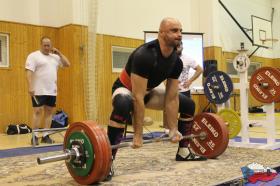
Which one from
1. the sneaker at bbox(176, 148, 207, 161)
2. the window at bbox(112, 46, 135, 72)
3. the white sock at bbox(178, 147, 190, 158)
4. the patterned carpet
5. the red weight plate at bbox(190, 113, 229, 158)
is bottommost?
the patterned carpet

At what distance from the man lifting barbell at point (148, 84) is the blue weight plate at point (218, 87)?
1.22 metres

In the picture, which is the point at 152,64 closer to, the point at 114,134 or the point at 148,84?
the point at 148,84

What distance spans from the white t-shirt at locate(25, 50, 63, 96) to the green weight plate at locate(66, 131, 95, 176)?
2216 mm

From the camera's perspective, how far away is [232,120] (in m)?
3.79

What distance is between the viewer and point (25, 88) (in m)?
6.66

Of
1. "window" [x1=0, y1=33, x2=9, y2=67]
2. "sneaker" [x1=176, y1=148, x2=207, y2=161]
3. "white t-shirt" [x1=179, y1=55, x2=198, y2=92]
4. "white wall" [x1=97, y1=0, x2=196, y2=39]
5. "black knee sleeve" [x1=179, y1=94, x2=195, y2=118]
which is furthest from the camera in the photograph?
"white wall" [x1=97, y1=0, x2=196, y2=39]

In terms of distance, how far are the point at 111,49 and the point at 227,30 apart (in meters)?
3.83

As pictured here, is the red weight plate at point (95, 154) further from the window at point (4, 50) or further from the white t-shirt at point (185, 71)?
the window at point (4, 50)

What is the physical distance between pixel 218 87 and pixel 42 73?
2.11m

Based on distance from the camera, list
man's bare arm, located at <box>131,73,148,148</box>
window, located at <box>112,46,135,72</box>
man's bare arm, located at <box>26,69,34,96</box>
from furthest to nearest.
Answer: window, located at <box>112,46,135,72</box>, man's bare arm, located at <box>26,69,34,96</box>, man's bare arm, located at <box>131,73,148,148</box>

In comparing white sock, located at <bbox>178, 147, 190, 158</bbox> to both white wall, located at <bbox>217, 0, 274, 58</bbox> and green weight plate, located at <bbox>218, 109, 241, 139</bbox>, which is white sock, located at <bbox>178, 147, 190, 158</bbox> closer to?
green weight plate, located at <bbox>218, 109, 241, 139</bbox>

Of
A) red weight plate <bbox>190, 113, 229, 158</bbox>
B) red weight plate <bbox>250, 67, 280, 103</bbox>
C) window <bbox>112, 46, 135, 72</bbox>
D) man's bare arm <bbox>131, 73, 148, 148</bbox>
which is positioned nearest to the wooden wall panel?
window <bbox>112, 46, 135, 72</bbox>

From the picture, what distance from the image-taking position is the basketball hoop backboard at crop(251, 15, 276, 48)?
33.3 ft

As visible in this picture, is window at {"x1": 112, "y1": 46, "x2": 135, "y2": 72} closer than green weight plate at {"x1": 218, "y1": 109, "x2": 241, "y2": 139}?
No
